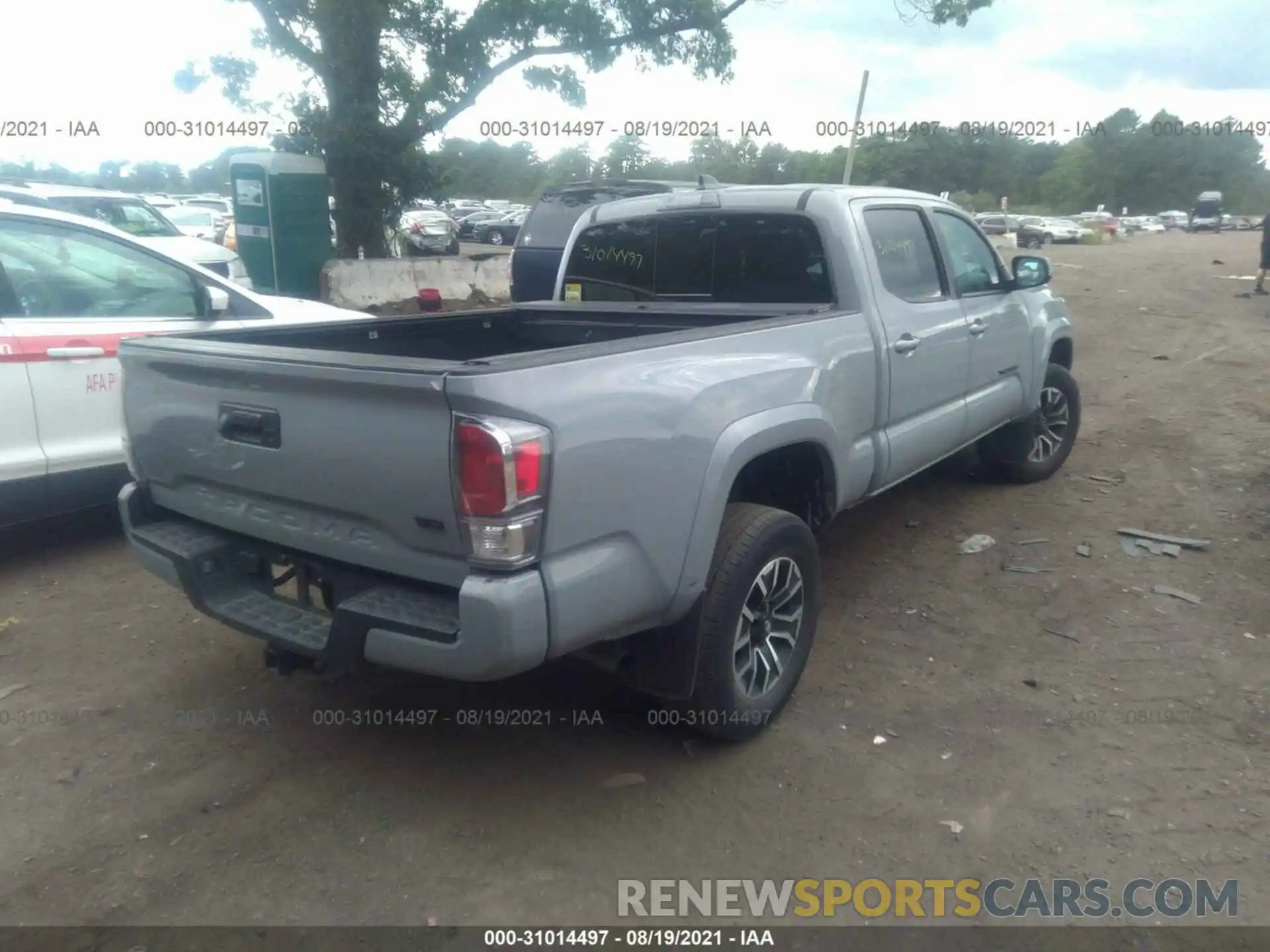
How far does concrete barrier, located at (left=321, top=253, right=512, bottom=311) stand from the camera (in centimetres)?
1347

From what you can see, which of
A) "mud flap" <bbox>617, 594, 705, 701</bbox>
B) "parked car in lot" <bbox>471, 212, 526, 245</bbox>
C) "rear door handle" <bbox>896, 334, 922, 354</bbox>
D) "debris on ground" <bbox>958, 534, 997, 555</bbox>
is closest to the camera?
"mud flap" <bbox>617, 594, 705, 701</bbox>

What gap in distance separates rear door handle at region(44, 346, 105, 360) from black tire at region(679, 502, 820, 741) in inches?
136

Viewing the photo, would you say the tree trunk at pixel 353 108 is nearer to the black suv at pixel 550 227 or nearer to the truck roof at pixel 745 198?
the black suv at pixel 550 227

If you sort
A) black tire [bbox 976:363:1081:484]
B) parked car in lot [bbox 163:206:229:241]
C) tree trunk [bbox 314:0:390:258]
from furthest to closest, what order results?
parked car in lot [bbox 163:206:229:241]
tree trunk [bbox 314:0:390:258]
black tire [bbox 976:363:1081:484]

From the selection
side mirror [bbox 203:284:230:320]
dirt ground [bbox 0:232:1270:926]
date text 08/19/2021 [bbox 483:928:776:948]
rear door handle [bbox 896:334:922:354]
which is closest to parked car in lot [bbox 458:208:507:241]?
side mirror [bbox 203:284:230:320]

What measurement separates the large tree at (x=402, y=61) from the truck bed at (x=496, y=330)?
1102 cm

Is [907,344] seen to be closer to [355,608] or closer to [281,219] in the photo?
[355,608]

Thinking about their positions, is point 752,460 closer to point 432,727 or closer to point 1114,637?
point 432,727

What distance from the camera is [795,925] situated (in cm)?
262

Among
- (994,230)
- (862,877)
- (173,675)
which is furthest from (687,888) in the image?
(994,230)

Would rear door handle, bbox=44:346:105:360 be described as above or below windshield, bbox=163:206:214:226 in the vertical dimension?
above

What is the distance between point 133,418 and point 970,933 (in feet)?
10.2

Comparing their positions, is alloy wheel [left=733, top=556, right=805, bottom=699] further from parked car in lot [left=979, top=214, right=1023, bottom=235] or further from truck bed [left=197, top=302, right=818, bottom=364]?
parked car in lot [left=979, top=214, right=1023, bottom=235]

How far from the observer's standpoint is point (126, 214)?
12.1 meters
